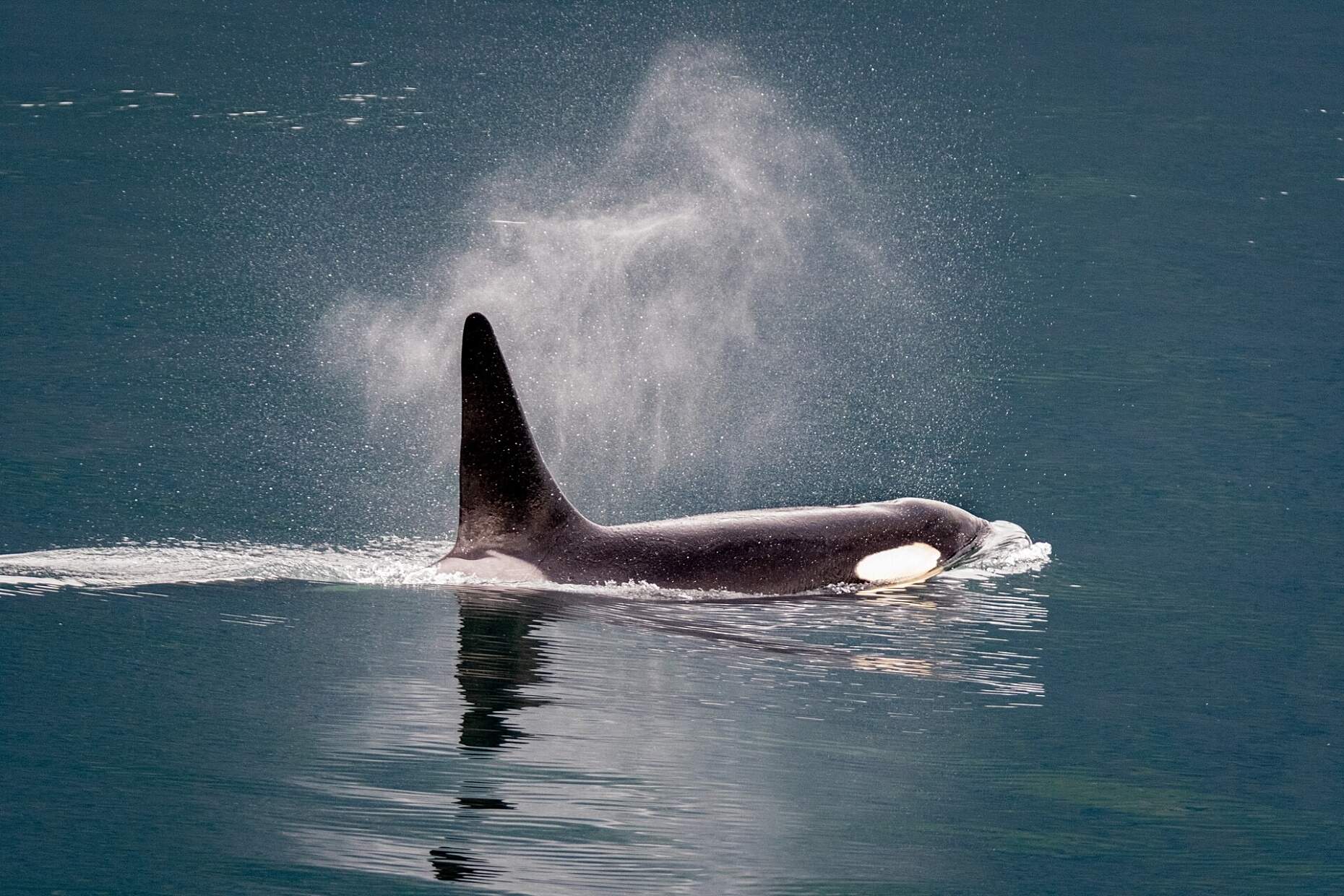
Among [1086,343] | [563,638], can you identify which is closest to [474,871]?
[563,638]

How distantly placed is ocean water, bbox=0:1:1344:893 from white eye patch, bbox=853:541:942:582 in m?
0.32

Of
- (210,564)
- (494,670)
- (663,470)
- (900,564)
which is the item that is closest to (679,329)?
(663,470)

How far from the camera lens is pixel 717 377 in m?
15.7

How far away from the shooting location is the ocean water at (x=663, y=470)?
6.68 meters

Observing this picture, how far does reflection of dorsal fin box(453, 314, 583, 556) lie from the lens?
374 inches

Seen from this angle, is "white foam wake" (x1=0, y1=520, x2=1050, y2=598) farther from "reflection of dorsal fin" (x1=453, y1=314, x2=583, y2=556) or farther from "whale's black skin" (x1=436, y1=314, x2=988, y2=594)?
"reflection of dorsal fin" (x1=453, y1=314, x2=583, y2=556)

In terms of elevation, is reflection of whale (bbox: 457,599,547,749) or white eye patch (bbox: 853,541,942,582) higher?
white eye patch (bbox: 853,541,942,582)

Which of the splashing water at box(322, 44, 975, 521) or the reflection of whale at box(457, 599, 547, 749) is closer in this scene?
the reflection of whale at box(457, 599, 547, 749)

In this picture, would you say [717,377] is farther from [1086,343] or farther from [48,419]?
[48,419]

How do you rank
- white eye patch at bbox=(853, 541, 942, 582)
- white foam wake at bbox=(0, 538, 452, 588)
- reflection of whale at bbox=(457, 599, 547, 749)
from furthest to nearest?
white eye patch at bbox=(853, 541, 942, 582), white foam wake at bbox=(0, 538, 452, 588), reflection of whale at bbox=(457, 599, 547, 749)

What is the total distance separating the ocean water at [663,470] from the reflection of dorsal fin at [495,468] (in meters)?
0.37

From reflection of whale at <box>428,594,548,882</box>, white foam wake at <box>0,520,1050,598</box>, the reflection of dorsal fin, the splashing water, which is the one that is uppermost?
the splashing water

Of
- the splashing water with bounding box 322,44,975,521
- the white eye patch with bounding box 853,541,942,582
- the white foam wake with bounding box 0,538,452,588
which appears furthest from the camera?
the splashing water with bounding box 322,44,975,521


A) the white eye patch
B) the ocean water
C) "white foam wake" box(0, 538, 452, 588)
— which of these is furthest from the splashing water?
"white foam wake" box(0, 538, 452, 588)
